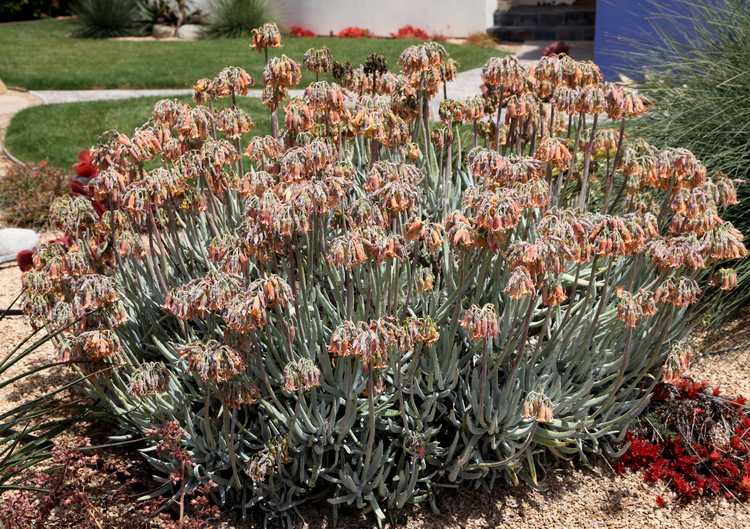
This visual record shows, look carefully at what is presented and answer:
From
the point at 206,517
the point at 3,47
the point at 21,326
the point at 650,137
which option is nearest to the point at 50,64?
the point at 3,47

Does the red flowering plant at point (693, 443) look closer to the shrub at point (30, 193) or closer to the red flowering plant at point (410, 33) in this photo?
the shrub at point (30, 193)

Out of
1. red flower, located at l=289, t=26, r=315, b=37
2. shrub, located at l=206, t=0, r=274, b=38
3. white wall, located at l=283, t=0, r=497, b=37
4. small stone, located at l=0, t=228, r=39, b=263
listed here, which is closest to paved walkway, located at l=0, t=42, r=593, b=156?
white wall, located at l=283, t=0, r=497, b=37

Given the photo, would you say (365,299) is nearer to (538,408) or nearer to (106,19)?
(538,408)

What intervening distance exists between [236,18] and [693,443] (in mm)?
18097

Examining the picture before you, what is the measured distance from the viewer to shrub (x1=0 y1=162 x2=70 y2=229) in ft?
24.2

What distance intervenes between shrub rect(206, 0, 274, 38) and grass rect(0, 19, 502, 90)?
1.18m

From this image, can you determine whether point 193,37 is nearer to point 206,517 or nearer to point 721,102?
point 721,102

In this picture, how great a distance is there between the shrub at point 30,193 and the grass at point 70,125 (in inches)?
38.8

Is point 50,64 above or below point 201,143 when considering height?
below

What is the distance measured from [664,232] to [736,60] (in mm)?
1819

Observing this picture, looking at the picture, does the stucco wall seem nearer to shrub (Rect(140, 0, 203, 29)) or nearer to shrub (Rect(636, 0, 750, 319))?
shrub (Rect(140, 0, 203, 29))

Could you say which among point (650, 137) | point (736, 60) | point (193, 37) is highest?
point (736, 60)

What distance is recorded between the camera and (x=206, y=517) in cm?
348

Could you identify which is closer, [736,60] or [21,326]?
[21,326]
